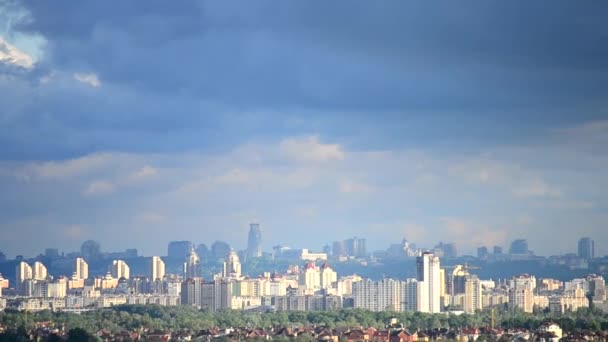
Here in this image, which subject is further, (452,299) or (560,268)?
(560,268)

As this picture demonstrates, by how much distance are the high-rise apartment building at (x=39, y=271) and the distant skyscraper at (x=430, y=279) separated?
34.2 metres

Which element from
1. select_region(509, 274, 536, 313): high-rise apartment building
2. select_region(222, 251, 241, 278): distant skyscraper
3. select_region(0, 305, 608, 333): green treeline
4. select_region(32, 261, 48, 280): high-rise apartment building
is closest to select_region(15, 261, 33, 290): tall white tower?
select_region(32, 261, 48, 280): high-rise apartment building

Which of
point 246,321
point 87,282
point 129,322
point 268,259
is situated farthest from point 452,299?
point 268,259

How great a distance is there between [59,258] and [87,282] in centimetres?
2152

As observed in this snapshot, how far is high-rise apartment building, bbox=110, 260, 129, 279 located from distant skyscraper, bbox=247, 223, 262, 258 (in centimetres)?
2764

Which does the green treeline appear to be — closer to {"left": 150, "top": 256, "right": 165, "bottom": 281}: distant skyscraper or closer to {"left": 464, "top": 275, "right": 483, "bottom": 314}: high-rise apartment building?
{"left": 464, "top": 275, "right": 483, "bottom": 314}: high-rise apartment building

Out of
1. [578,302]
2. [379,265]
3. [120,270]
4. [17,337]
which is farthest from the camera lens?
[379,265]

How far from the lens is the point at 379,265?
Answer: 396 feet

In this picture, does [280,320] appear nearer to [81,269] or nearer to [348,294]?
[348,294]

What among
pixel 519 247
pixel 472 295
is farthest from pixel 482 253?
pixel 472 295

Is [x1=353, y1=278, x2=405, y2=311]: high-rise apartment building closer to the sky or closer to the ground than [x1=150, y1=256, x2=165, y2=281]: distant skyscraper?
closer to the ground

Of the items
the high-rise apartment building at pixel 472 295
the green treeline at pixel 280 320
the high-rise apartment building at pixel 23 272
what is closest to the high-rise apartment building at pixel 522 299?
the high-rise apartment building at pixel 472 295

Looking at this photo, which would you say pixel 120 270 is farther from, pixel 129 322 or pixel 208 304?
pixel 129 322

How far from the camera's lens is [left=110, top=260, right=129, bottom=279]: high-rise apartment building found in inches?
4069
